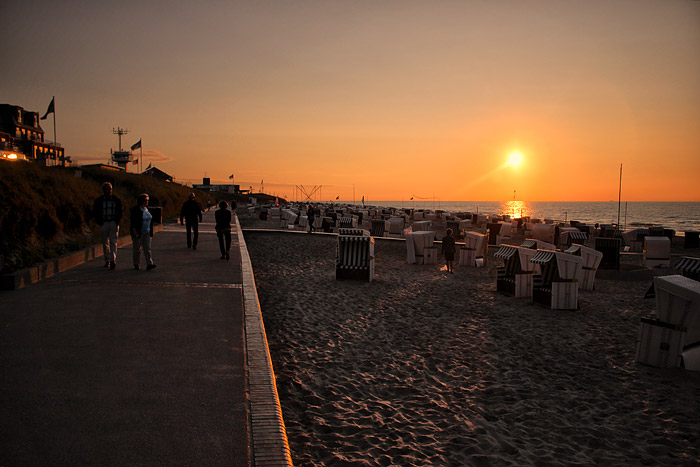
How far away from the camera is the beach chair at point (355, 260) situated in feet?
36.3

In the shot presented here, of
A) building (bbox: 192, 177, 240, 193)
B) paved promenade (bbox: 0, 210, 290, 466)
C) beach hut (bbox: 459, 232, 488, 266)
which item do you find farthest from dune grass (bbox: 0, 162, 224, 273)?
building (bbox: 192, 177, 240, 193)

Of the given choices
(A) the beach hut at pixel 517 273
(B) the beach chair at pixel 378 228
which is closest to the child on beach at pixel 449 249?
(A) the beach hut at pixel 517 273

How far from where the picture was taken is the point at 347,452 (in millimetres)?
3424

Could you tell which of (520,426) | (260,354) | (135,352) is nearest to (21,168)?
(135,352)

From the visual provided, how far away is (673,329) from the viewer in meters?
5.41

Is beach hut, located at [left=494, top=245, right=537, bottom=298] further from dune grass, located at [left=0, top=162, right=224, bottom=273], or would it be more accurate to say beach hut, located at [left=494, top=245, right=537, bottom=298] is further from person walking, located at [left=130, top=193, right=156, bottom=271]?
dune grass, located at [left=0, top=162, right=224, bottom=273]

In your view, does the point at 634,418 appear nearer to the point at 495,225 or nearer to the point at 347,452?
the point at 347,452

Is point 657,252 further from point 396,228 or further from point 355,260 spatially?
point 355,260

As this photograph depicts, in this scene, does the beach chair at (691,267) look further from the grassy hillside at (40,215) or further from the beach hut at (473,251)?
the grassy hillside at (40,215)

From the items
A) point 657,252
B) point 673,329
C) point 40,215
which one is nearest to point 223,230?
point 40,215

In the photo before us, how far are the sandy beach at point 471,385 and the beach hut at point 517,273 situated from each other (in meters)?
0.43

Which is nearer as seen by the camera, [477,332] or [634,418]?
[634,418]

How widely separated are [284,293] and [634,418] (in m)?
6.73

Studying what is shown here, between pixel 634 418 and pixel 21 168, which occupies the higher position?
pixel 21 168
